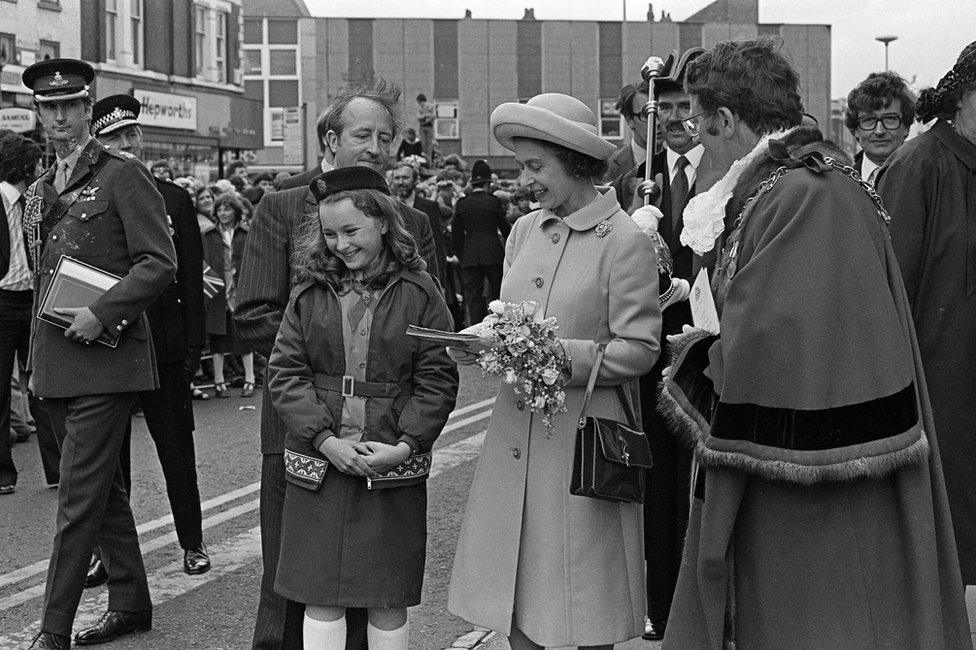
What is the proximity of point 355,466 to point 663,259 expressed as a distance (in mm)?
1541

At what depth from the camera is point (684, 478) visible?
488cm

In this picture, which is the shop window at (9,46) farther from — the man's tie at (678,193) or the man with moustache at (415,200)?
the man's tie at (678,193)

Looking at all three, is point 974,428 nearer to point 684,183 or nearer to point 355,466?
point 684,183

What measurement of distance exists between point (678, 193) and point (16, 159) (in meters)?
5.54

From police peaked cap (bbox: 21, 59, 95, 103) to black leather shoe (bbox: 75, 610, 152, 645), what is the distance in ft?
6.99

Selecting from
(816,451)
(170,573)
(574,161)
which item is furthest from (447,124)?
(816,451)

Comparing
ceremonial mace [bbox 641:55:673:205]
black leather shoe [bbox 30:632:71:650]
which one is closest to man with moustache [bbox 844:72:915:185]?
ceremonial mace [bbox 641:55:673:205]

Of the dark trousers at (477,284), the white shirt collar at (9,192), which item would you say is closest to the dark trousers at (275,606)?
the white shirt collar at (9,192)

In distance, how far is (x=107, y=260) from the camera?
5.28 meters

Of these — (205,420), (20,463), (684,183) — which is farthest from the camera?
(205,420)

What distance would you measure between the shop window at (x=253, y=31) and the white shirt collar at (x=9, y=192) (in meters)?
50.2

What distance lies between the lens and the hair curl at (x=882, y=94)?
6.94 meters

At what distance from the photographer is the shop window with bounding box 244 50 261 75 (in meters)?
58.2

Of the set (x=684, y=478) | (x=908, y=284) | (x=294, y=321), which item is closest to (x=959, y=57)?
(x=908, y=284)
